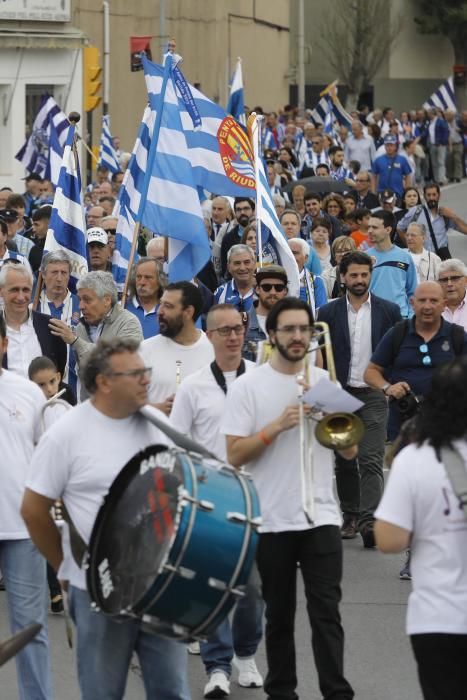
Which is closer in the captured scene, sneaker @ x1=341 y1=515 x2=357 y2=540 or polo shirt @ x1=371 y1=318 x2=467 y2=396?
polo shirt @ x1=371 y1=318 x2=467 y2=396

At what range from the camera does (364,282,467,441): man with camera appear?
365 inches

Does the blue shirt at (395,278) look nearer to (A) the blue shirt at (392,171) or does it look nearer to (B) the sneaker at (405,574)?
(B) the sneaker at (405,574)

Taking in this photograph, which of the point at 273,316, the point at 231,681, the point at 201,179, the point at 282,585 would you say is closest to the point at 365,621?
the point at 231,681

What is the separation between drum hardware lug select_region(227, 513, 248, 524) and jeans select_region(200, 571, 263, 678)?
6.65ft

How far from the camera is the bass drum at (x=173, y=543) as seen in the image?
5.34 metres

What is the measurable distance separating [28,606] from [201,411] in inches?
51.3

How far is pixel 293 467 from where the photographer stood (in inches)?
270

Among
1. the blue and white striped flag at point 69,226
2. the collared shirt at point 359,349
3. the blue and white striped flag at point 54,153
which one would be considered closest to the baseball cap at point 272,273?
the collared shirt at point 359,349

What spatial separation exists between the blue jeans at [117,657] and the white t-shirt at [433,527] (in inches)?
38.8

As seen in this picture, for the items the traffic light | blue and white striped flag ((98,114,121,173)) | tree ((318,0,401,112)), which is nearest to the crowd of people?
blue and white striped flag ((98,114,121,173))

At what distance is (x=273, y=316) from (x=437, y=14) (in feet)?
180

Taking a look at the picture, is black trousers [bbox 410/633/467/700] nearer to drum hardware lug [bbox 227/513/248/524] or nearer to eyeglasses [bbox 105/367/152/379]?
drum hardware lug [bbox 227/513/248/524]

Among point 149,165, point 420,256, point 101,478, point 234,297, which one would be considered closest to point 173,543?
point 101,478

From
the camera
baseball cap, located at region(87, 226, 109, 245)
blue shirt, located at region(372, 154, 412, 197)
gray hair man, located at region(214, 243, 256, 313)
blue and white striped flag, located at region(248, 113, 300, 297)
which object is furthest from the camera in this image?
blue shirt, located at region(372, 154, 412, 197)
